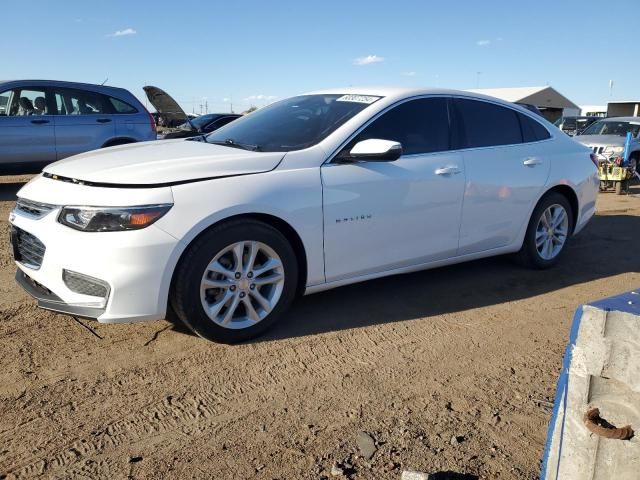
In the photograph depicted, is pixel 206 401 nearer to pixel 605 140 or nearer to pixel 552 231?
pixel 552 231

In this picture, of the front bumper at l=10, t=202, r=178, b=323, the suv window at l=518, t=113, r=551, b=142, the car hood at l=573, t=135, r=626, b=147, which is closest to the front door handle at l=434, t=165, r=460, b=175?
the suv window at l=518, t=113, r=551, b=142

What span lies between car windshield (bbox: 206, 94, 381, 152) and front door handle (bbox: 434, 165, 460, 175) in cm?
70

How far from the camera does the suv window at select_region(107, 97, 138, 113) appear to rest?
9.14 meters

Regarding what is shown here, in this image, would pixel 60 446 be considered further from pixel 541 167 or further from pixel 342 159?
pixel 541 167

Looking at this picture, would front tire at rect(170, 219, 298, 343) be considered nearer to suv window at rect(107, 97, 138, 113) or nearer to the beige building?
suv window at rect(107, 97, 138, 113)

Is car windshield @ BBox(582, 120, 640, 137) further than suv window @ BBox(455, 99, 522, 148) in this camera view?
Yes

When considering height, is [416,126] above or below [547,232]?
above

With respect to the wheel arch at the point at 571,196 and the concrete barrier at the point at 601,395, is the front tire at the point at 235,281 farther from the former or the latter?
the wheel arch at the point at 571,196

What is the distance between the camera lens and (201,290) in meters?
3.16

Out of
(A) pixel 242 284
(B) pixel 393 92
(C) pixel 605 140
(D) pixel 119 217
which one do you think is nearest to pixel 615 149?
(C) pixel 605 140

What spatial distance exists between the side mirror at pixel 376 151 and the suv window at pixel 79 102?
22.2ft

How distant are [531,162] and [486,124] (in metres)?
0.56

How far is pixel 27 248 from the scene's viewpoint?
10.9 ft

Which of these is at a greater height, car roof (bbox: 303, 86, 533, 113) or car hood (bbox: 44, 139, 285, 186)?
car roof (bbox: 303, 86, 533, 113)
